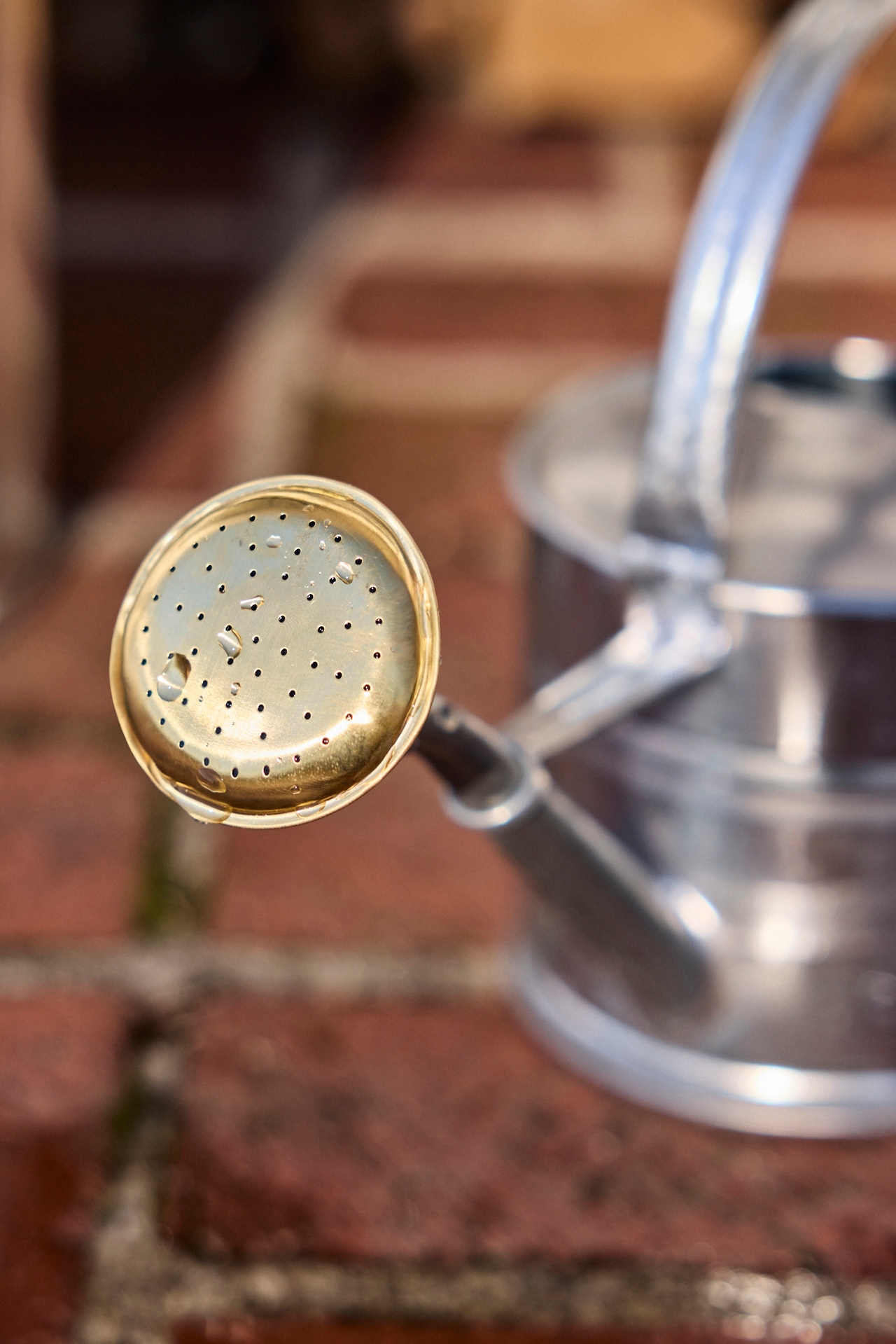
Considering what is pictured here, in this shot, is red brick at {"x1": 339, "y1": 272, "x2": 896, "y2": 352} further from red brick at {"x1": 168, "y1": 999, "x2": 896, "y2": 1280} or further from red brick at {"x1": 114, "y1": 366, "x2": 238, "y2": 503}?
red brick at {"x1": 168, "y1": 999, "x2": 896, "y2": 1280}

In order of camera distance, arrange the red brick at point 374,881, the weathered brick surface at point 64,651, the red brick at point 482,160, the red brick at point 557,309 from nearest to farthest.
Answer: the red brick at point 374,881, the weathered brick surface at point 64,651, the red brick at point 557,309, the red brick at point 482,160

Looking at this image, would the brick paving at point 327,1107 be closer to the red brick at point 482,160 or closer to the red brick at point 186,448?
the red brick at point 186,448

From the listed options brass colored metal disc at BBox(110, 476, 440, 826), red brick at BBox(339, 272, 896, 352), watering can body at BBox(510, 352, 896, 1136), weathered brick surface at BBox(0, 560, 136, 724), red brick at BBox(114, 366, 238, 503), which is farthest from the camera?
red brick at BBox(339, 272, 896, 352)

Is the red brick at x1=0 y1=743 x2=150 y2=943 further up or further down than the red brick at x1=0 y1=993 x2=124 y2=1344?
further down

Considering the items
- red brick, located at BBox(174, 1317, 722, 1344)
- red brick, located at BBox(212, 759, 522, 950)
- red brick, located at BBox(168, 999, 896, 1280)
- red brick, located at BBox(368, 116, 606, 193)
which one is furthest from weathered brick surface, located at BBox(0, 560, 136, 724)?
red brick, located at BBox(368, 116, 606, 193)

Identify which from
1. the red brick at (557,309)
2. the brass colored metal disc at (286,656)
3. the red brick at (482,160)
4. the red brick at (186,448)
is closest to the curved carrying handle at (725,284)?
the brass colored metal disc at (286,656)

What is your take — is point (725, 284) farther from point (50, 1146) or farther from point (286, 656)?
point (50, 1146)
